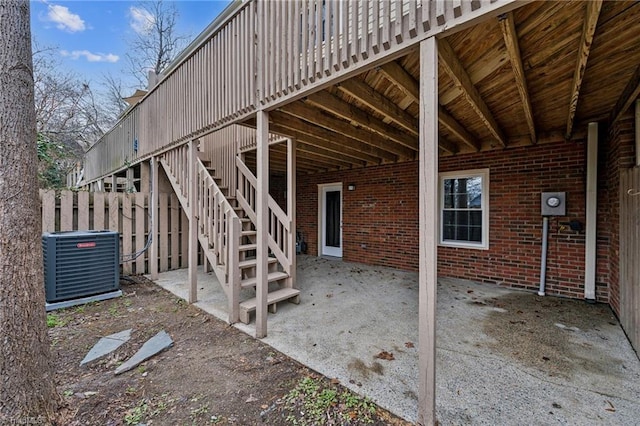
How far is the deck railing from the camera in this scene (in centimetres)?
176

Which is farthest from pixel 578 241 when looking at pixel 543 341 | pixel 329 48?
pixel 329 48

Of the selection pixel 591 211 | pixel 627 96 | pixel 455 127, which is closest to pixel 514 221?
pixel 591 211

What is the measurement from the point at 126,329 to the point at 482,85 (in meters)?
4.65

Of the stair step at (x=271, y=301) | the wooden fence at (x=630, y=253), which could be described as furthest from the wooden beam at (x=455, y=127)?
the stair step at (x=271, y=301)

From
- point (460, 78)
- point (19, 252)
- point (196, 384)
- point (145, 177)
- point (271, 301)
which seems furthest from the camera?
point (145, 177)

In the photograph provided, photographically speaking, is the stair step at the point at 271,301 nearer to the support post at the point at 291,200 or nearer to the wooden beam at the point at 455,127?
the support post at the point at 291,200

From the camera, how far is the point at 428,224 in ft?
5.59

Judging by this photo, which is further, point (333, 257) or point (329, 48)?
point (333, 257)

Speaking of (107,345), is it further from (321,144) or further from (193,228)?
(321,144)

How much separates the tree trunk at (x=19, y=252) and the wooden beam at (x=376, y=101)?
222 centimetres

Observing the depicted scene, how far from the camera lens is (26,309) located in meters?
1.67

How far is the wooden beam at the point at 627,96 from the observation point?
2475 millimetres

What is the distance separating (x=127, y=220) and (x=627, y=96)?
741 centimetres

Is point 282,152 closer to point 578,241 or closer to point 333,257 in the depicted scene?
point 333,257
